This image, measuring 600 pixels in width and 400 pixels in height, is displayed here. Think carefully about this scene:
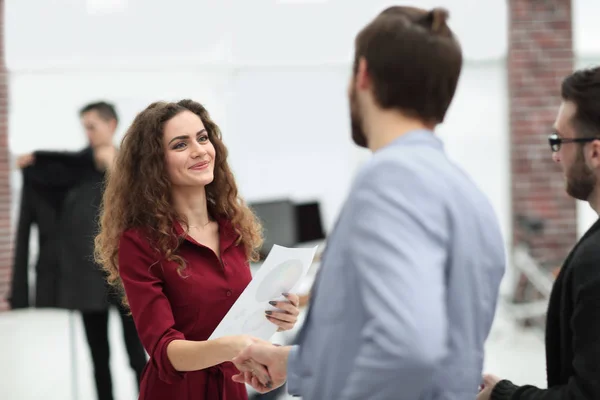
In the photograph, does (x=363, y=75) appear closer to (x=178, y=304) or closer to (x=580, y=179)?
(x=580, y=179)

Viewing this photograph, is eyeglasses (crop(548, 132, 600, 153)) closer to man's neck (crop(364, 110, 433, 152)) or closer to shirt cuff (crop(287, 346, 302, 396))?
man's neck (crop(364, 110, 433, 152))

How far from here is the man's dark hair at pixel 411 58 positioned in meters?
1.08

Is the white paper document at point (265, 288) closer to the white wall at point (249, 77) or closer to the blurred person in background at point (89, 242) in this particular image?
the blurred person in background at point (89, 242)

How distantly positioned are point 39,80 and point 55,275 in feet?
11.7

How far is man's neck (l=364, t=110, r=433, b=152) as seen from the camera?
44.4 inches

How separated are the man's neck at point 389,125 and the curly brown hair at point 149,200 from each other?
0.77 metres

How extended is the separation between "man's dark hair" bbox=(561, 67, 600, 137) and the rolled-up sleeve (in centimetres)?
99

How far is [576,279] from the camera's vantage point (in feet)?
4.46

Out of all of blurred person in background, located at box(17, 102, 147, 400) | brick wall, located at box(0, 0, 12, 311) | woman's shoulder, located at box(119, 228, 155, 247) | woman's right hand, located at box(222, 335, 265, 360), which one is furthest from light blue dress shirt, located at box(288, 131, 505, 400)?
brick wall, located at box(0, 0, 12, 311)

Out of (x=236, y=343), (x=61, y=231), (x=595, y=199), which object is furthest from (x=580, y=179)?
(x=61, y=231)

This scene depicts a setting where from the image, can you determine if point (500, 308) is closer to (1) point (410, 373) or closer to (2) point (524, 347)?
(2) point (524, 347)

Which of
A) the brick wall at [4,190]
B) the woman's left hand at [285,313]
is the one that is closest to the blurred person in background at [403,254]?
the woman's left hand at [285,313]

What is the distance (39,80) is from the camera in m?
6.81

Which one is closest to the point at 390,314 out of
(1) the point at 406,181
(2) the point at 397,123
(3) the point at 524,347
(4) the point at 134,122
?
(1) the point at 406,181
